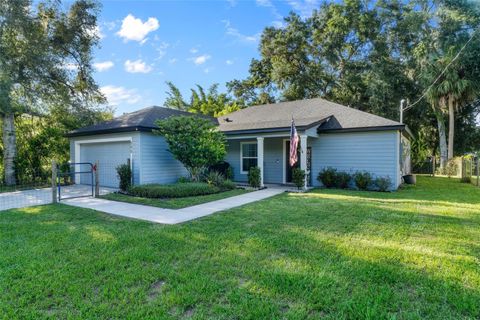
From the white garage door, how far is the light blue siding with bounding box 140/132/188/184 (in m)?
0.87

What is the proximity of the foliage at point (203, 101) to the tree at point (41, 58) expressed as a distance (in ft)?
39.0

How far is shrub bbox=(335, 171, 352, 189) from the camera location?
36.9 ft

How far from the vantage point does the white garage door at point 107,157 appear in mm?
11242

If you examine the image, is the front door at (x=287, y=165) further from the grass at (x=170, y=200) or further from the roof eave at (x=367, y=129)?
the grass at (x=170, y=200)

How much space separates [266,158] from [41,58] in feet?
35.6

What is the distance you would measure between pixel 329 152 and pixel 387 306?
977 centimetres

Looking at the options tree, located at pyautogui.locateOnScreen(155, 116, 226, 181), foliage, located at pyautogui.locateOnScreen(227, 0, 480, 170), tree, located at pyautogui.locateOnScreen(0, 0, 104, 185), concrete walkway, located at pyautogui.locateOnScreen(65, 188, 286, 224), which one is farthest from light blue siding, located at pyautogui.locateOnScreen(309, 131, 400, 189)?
tree, located at pyautogui.locateOnScreen(0, 0, 104, 185)

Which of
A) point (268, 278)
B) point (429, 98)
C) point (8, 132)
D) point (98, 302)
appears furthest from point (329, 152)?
point (8, 132)

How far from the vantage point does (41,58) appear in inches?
469

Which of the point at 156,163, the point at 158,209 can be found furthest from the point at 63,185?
the point at 158,209

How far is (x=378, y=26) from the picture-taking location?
22281 mm

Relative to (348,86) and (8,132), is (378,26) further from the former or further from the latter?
(8,132)

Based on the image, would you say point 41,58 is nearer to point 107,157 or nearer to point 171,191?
point 107,157

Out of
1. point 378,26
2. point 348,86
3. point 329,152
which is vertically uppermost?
point 378,26
